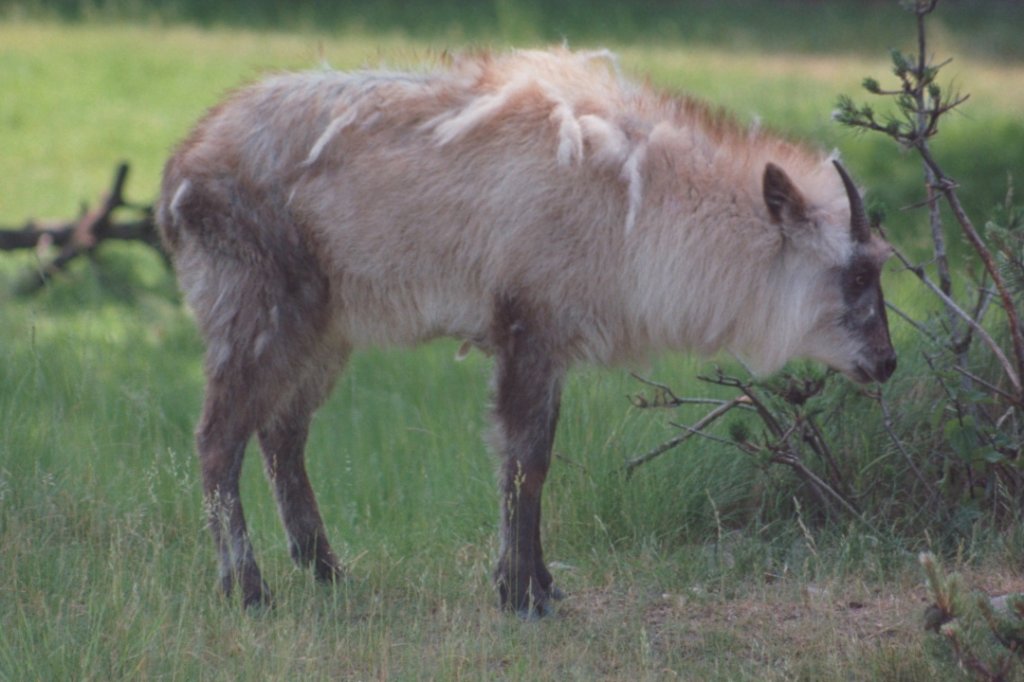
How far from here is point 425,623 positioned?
4926 mm

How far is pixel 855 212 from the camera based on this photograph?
4.96m

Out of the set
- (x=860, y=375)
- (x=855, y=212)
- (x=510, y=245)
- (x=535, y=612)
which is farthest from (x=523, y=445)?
(x=855, y=212)

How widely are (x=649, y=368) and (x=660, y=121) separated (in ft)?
2.86

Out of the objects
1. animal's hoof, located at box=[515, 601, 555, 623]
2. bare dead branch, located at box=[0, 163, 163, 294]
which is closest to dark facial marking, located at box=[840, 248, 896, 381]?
animal's hoof, located at box=[515, 601, 555, 623]

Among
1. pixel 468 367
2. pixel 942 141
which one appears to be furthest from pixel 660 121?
pixel 942 141

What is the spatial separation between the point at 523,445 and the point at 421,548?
0.76 m

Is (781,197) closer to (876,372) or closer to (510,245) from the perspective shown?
(876,372)

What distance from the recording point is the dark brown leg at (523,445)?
506cm

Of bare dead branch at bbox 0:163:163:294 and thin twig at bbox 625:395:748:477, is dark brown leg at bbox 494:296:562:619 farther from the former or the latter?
bare dead branch at bbox 0:163:163:294

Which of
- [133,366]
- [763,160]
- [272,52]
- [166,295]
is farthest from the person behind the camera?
[272,52]

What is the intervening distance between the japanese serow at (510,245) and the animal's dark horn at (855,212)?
1 cm

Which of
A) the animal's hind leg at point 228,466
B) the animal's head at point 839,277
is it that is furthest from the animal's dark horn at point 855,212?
the animal's hind leg at point 228,466

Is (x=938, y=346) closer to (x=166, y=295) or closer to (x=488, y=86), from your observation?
(x=488, y=86)

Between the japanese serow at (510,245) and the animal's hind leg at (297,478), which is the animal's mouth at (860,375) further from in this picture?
the animal's hind leg at (297,478)
